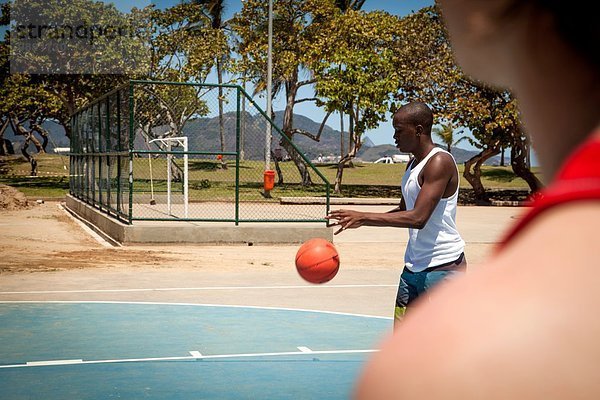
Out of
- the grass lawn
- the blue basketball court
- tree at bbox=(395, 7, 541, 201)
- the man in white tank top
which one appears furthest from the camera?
tree at bbox=(395, 7, 541, 201)

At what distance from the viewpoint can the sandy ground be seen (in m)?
12.2

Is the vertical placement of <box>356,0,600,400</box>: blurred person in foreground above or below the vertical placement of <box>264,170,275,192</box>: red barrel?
above

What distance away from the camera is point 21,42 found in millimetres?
46375

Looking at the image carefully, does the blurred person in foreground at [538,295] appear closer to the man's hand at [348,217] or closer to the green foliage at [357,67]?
the man's hand at [348,217]

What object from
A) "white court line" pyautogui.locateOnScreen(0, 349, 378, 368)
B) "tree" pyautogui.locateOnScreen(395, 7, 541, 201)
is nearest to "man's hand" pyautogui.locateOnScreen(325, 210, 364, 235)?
"white court line" pyautogui.locateOnScreen(0, 349, 378, 368)

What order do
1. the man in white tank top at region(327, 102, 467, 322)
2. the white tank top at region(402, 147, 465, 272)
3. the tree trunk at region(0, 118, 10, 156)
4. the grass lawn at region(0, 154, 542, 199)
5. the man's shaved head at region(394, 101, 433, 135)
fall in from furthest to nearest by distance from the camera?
the tree trunk at region(0, 118, 10, 156)
the grass lawn at region(0, 154, 542, 199)
the man's shaved head at region(394, 101, 433, 135)
the white tank top at region(402, 147, 465, 272)
the man in white tank top at region(327, 102, 467, 322)

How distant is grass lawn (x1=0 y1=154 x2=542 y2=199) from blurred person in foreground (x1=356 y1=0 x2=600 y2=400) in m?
20.1

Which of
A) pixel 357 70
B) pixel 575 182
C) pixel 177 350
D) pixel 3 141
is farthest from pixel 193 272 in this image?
pixel 3 141

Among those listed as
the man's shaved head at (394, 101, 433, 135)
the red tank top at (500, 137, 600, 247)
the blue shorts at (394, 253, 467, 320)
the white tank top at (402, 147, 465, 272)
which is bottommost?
the blue shorts at (394, 253, 467, 320)

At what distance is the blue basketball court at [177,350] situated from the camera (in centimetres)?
733

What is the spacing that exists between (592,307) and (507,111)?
39.0 meters

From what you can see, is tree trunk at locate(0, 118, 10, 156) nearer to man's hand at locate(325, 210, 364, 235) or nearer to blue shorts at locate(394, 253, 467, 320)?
blue shorts at locate(394, 253, 467, 320)

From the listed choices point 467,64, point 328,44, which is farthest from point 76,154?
point 467,64

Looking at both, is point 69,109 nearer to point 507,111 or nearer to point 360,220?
point 507,111
